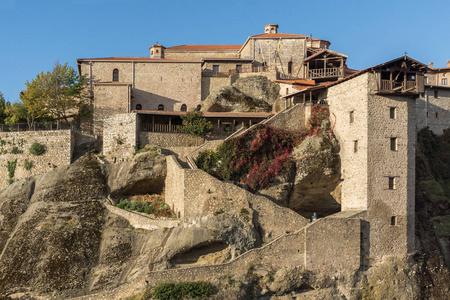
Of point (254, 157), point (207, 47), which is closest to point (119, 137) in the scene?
point (254, 157)

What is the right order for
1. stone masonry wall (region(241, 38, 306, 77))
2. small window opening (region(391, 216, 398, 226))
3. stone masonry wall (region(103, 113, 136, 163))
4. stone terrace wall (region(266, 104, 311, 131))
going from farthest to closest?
1. stone masonry wall (region(241, 38, 306, 77))
2. stone masonry wall (region(103, 113, 136, 163))
3. stone terrace wall (region(266, 104, 311, 131))
4. small window opening (region(391, 216, 398, 226))

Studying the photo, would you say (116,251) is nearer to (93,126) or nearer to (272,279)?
(272,279)

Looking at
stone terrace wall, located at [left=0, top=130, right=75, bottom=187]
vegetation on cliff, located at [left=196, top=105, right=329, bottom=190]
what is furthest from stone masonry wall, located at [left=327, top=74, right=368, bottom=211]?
stone terrace wall, located at [left=0, top=130, right=75, bottom=187]

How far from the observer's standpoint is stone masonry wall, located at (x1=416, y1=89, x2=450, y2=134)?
5088cm

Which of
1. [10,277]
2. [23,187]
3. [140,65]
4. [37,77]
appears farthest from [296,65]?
[10,277]

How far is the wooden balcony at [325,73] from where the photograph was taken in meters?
50.8

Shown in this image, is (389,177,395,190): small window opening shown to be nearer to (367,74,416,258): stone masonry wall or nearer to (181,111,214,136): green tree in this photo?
(367,74,416,258): stone masonry wall

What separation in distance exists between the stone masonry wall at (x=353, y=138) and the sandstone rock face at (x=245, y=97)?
10.2 m

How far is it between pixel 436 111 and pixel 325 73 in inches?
460

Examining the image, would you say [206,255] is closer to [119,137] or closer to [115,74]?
[119,137]

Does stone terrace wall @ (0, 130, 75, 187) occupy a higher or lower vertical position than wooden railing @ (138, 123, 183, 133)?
lower

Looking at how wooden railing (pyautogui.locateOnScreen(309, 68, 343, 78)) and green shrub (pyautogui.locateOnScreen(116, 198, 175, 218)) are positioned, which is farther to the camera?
wooden railing (pyautogui.locateOnScreen(309, 68, 343, 78))

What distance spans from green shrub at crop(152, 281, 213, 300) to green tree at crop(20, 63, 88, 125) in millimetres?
23924

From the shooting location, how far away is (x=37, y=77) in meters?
48.1
